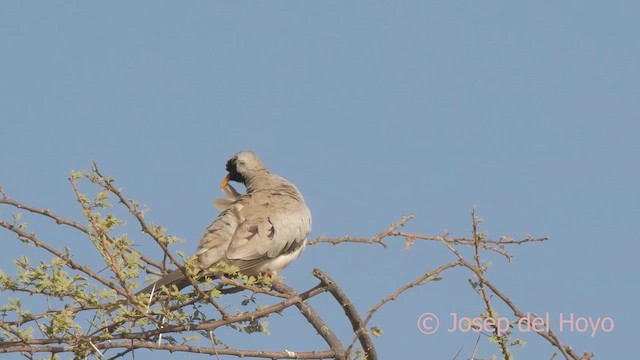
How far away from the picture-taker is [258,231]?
781cm

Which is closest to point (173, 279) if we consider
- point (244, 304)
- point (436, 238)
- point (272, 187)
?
point (244, 304)

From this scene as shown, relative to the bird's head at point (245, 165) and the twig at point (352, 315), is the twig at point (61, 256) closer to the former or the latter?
the twig at point (352, 315)

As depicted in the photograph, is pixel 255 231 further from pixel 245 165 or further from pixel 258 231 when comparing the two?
pixel 245 165

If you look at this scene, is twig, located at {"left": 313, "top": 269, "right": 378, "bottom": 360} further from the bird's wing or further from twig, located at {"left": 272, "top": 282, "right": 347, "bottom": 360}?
the bird's wing

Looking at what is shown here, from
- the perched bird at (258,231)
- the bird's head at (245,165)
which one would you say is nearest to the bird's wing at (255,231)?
the perched bird at (258,231)

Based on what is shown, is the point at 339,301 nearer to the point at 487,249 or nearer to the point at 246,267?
the point at 487,249

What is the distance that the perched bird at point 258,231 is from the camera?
24.9 ft

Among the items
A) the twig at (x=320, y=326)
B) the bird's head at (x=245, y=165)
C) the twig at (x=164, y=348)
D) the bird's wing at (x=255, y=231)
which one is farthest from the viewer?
the bird's head at (x=245, y=165)

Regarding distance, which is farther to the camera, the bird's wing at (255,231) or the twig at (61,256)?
→ the bird's wing at (255,231)

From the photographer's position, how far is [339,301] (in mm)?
5547

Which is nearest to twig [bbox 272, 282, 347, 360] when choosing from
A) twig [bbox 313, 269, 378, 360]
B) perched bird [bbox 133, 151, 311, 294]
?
twig [bbox 313, 269, 378, 360]

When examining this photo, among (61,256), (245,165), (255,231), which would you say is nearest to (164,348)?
(61,256)

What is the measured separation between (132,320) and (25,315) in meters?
0.63

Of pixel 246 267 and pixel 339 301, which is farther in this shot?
pixel 246 267
